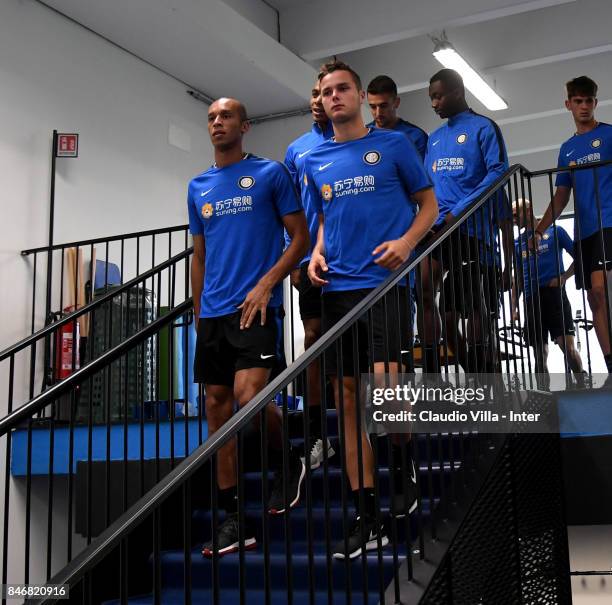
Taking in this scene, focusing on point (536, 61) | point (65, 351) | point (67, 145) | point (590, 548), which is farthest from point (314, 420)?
point (536, 61)

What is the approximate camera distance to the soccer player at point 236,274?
10.0 feet

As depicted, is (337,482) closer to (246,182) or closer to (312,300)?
(312,300)

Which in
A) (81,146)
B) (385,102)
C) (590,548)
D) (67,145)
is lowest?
(590,548)

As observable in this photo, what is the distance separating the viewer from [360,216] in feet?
9.75

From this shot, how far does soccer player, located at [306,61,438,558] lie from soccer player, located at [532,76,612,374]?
4.26 ft

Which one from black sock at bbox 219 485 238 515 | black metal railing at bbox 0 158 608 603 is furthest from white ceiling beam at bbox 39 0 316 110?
black sock at bbox 219 485 238 515

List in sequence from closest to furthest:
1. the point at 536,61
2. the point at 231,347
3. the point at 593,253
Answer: the point at 231,347 < the point at 593,253 < the point at 536,61

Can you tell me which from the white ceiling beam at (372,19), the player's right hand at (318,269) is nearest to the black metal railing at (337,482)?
the player's right hand at (318,269)

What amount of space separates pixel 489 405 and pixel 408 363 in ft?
1.57

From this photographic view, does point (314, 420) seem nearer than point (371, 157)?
No

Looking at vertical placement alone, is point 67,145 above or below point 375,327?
above

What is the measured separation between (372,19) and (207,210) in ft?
16.4

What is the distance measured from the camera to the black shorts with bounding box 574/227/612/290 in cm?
425

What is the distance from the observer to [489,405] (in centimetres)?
306
